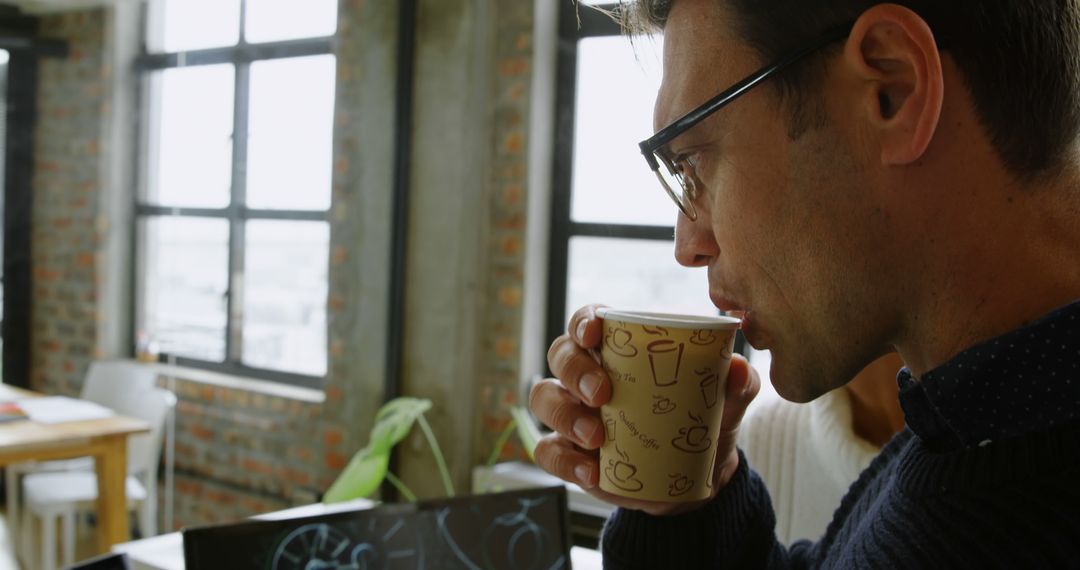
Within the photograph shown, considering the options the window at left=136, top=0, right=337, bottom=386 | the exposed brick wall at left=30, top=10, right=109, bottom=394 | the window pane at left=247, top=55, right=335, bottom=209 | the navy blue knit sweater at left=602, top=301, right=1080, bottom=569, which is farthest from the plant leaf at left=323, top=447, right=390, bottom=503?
the navy blue knit sweater at left=602, top=301, right=1080, bottom=569

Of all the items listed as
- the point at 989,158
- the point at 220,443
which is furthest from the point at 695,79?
the point at 220,443

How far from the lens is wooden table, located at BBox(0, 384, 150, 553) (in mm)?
2311

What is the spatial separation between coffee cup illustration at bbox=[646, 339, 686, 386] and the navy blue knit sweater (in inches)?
7.5

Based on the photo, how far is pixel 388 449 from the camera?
3.07 meters

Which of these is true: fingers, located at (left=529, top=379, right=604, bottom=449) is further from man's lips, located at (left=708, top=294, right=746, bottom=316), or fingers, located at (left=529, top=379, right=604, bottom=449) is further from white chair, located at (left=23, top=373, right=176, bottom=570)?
white chair, located at (left=23, top=373, right=176, bottom=570)

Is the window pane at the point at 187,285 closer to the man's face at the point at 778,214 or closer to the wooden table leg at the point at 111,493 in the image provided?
the wooden table leg at the point at 111,493

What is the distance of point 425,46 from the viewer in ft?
11.5

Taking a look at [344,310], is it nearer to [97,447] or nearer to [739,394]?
[97,447]

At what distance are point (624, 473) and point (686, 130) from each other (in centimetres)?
33

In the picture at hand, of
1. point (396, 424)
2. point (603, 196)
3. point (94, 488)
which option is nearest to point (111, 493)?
point (94, 488)

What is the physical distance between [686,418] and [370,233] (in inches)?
116

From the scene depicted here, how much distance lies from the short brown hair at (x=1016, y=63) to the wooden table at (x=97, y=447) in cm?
233

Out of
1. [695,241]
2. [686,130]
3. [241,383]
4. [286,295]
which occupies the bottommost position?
[241,383]

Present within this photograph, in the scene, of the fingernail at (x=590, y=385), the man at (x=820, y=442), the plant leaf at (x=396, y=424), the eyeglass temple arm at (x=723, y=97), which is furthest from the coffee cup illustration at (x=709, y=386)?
the plant leaf at (x=396, y=424)
